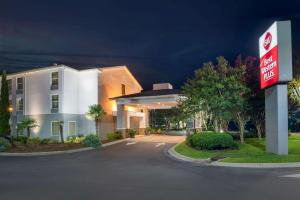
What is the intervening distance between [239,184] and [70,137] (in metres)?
26.4

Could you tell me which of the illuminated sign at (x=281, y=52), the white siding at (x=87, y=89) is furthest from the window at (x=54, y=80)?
the illuminated sign at (x=281, y=52)

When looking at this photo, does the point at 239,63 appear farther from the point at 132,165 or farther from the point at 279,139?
the point at 132,165

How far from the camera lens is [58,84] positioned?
3500cm

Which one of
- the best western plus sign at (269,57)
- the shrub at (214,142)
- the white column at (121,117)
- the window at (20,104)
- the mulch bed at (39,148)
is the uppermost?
the best western plus sign at (269,57)

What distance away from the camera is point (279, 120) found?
17.6 metres

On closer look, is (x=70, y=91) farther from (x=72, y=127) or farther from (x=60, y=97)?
(x=72, y=127)

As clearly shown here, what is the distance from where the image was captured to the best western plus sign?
57.9 ft

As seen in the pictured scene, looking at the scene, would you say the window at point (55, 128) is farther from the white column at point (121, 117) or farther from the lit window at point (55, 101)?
the white column at point (121, 117)

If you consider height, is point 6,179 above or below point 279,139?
below

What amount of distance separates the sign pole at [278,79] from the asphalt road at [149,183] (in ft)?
13.5

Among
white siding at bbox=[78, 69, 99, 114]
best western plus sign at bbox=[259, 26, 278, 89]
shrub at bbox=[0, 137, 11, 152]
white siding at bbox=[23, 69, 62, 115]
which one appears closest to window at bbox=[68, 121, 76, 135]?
white siding at bbox=[78, 69, 99, 114]

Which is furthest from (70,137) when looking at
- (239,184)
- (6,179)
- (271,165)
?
(239,184)

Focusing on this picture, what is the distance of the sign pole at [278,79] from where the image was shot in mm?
17312

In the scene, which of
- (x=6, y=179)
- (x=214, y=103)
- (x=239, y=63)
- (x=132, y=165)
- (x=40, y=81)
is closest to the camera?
(x=6, y=179)
